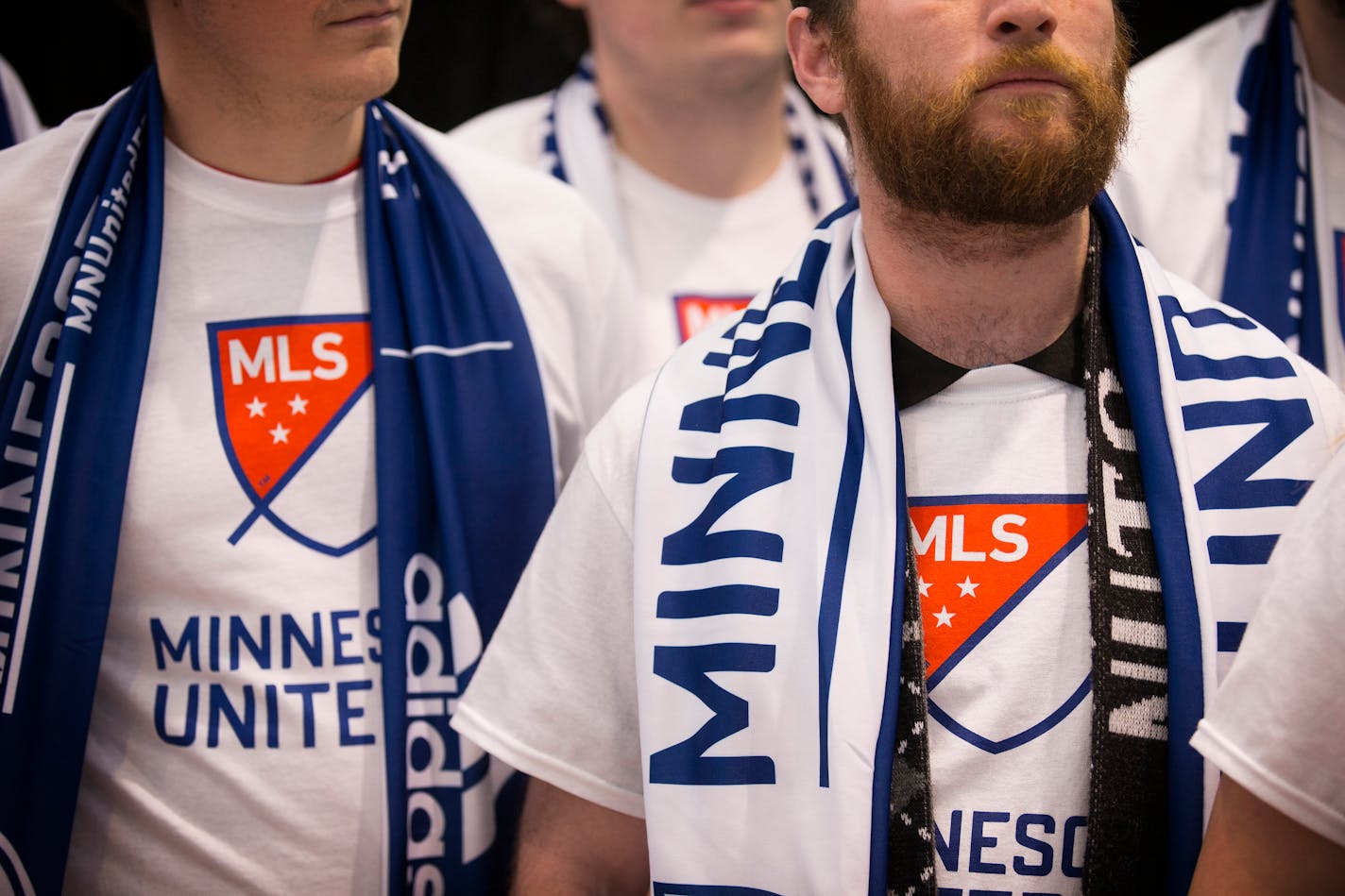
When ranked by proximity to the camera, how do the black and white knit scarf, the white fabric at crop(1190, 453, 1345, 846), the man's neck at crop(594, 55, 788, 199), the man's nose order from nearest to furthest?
the white fabric at crop(1190, 453, 1345, 846), the black and white knit scarf, the man's nose, the man's neck at crop(594, 55, 788, 199)

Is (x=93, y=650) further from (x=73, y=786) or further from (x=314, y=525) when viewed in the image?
(x=314, y=525)

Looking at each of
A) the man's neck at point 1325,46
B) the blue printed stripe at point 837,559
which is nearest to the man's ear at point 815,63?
the blue printed stripe at point 837,559

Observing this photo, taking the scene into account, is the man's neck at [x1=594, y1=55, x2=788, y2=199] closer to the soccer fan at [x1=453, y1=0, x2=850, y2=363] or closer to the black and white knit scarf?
the soccer fan at [x1=453, y1=0, x2=850, y2=363]

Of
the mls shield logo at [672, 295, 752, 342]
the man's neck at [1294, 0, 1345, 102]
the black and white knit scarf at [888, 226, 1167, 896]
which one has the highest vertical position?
the man's neck at [1294, 0, 1345, 102]

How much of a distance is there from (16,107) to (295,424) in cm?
124

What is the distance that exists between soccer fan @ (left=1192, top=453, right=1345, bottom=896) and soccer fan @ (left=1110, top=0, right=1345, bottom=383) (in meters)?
0.97

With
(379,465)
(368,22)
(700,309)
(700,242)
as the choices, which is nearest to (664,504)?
(379,465)

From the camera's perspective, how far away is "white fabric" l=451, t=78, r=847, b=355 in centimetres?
246

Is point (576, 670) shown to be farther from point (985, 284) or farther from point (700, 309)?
point (700, 309)

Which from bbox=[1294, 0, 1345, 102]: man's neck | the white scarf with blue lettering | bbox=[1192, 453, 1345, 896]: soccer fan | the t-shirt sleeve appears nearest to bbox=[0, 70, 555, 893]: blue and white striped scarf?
the t-shirt sleeve

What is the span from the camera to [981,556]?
143cm

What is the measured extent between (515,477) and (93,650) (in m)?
0.58

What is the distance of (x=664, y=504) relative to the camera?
1.52 meters

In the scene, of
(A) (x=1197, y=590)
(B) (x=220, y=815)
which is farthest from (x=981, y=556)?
(B) (x=220, y=815)
